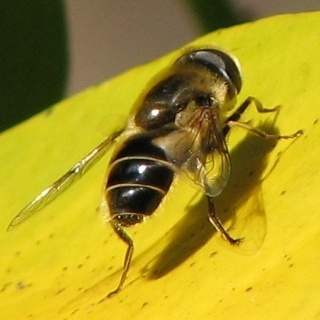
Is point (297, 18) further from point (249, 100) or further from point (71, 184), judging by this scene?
point (71, 184)

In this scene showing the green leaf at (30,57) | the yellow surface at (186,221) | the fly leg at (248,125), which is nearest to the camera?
the yellow surface at (186,221)

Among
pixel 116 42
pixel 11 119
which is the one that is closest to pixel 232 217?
pixel 11 119

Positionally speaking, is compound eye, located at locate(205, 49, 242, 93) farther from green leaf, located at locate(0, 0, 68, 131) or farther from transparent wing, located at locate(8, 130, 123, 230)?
green leaf, located at locate(0, 0, 68, 131)

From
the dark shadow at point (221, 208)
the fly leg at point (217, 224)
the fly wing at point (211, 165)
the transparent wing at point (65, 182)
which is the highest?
the transparent wing at point (65, 182)

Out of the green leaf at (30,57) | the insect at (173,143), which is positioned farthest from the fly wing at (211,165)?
the green leaf at (30,57)

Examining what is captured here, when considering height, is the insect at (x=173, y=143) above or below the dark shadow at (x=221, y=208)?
above

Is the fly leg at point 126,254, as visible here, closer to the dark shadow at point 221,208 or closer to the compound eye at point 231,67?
the dark shadow at point 221,208

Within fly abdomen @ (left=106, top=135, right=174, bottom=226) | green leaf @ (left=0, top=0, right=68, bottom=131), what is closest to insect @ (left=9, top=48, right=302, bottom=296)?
fly abdomen @ (left=106, top=135, right=174, bottom=226)
